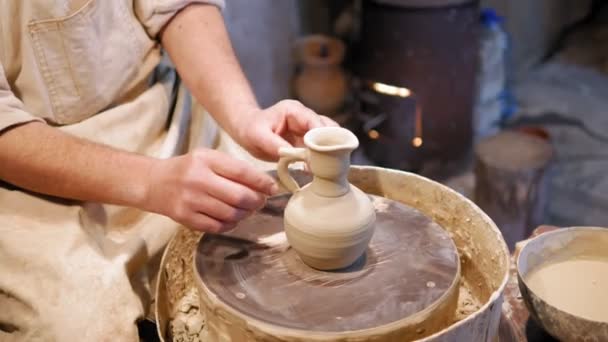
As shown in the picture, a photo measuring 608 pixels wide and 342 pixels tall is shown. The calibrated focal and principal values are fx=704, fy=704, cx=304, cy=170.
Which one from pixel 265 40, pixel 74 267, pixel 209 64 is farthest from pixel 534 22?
pixel 74 267

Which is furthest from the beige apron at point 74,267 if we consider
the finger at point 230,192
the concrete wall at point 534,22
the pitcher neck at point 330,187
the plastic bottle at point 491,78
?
the concrete wall at point 534,22

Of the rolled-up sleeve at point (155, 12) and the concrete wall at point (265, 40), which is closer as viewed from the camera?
the rolled-up sleeve at point (155, 12)

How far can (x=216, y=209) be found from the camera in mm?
1099

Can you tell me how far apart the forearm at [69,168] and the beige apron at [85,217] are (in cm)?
4

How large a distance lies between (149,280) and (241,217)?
0.27m

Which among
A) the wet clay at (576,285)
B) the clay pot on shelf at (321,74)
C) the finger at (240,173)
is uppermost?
the finger at (240,173)

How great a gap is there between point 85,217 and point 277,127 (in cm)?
38

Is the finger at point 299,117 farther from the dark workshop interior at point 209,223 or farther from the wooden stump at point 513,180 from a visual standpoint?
the wooden stump at point 513,180

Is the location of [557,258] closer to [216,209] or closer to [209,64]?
[216,209]

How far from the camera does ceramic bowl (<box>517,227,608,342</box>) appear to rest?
3.53 feet

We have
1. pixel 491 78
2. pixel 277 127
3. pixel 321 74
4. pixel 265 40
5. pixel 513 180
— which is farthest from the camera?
pixel 491 78

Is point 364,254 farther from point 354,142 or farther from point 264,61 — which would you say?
point 264,61

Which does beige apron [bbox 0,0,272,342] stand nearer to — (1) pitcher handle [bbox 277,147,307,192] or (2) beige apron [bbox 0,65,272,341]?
(2) beige apron [bbox 0,65,272,341]

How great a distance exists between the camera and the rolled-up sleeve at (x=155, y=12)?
1.48 metres
